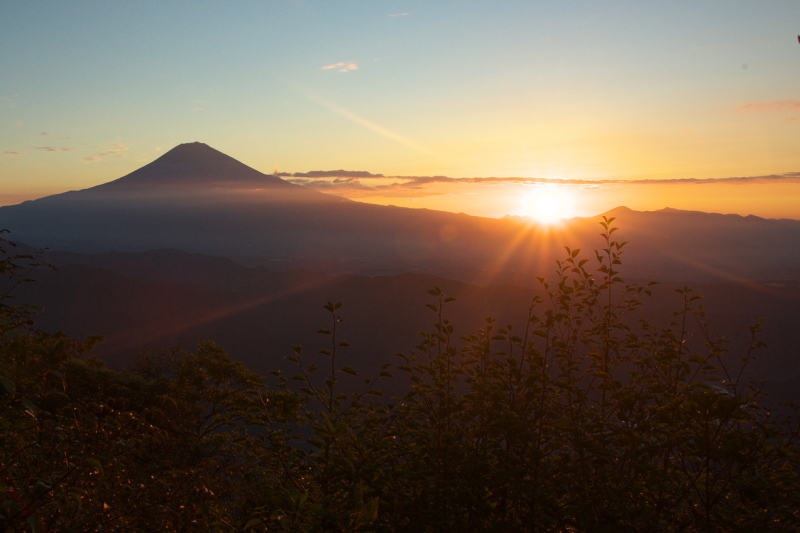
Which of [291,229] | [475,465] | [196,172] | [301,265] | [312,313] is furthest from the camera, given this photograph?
[291,229]

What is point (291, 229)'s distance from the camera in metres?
177

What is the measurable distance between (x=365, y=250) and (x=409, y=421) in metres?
157

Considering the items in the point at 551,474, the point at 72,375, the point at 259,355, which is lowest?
the point at 259,355

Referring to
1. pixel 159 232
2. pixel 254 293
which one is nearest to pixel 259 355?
pixel 254 293

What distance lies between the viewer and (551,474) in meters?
3.16

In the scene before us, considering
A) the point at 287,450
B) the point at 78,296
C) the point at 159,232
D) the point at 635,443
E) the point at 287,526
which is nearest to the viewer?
the point at 287,526

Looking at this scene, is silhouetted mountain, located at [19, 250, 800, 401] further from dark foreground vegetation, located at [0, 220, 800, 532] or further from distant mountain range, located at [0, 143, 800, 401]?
dark foreground vegetation, located at [0, 220, 800, 532]

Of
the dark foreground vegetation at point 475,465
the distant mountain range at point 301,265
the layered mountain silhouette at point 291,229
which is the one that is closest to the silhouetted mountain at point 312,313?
the distant mountain range at point 301,265

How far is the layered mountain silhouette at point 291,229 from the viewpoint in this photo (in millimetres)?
149750

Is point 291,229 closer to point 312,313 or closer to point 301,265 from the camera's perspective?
point 301,265

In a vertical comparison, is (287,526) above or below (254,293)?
above

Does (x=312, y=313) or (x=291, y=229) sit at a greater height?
(x=291, y=229)

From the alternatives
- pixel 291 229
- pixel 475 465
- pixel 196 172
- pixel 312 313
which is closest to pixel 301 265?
pixel 291 229

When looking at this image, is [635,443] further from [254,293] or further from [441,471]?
[254,293]
